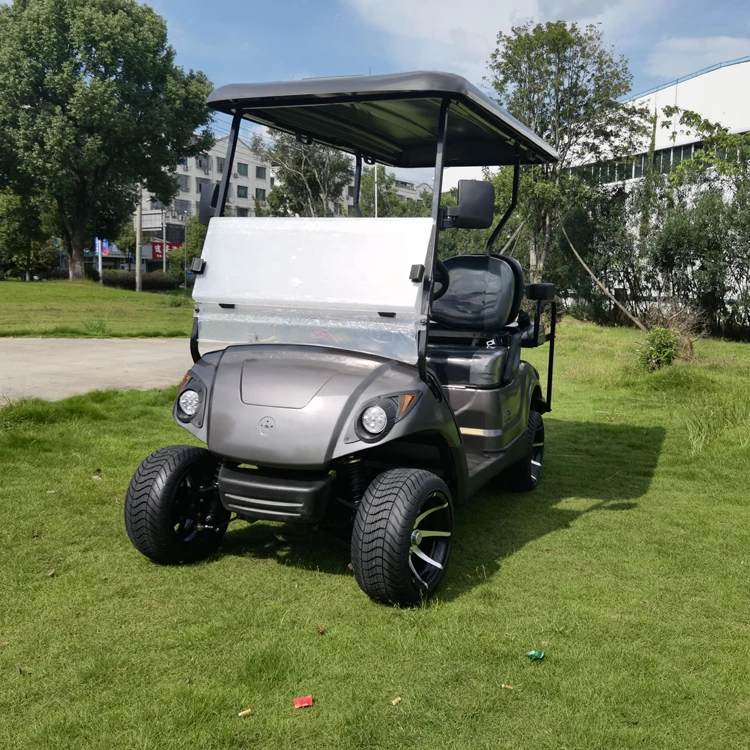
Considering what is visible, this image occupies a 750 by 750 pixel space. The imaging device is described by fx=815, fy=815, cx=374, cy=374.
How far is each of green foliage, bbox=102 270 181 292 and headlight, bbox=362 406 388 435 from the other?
38868mm

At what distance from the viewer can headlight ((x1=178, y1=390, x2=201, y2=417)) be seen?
11.5 ft

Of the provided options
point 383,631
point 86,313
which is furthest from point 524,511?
point 86,313

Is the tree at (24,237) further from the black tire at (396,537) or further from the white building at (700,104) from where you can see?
the black tire at (396,537)

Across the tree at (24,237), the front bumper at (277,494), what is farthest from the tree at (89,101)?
the front bumper at (277,494)

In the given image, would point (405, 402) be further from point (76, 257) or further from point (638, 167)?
point (76, 257)

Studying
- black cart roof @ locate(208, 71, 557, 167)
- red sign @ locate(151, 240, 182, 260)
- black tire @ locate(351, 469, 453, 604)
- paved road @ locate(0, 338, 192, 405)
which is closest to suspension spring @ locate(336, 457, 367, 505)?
black tire @ locate(351, 469, 453, 604)

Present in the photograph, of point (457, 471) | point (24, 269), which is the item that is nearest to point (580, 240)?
point (457, 471)

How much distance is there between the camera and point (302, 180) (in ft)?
130

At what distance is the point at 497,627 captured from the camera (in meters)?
3.17

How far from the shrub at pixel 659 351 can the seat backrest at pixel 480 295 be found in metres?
6.18

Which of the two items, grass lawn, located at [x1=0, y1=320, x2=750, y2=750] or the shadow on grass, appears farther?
the shadow on grass

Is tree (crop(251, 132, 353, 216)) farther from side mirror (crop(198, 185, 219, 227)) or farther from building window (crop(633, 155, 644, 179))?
side mirror (crop(198, 185, 219, 227))

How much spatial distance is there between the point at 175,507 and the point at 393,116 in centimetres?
238

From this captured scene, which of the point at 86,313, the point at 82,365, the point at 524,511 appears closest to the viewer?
the point at 524,511
